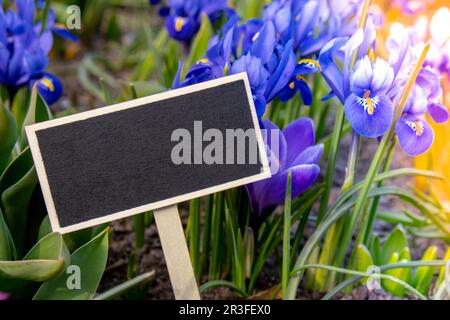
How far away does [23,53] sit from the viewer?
151 cm

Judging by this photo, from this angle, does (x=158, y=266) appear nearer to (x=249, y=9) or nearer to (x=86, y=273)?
(x=86, y=273)

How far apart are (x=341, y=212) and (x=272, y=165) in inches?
7.2

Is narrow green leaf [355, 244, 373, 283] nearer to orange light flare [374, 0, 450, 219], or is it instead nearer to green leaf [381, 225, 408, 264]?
green leaf [381, 225, 408, 264]

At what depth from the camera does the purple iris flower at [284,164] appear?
1229mm

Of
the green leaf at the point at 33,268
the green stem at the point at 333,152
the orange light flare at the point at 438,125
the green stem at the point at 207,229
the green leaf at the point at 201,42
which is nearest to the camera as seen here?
the green leaf at the point at 33,268

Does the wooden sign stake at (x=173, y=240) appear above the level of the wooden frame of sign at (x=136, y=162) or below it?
below

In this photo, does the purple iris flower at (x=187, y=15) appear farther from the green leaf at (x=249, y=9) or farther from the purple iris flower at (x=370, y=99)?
the purple iris flower at (x=370, y=99)

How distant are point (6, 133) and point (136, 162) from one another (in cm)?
27

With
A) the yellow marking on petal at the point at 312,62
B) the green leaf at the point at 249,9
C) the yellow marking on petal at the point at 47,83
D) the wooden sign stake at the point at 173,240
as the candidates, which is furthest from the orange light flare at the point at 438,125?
the yellow marking on petal at the point at 47,83

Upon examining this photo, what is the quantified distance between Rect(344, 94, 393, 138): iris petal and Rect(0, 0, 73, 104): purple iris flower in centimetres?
77

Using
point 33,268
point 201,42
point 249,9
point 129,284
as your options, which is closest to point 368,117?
point 129,284

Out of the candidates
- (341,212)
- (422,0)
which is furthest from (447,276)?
(422,0)
